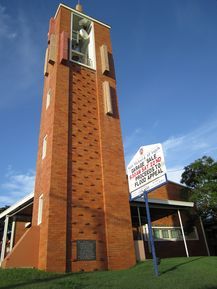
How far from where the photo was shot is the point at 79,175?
14.2 m

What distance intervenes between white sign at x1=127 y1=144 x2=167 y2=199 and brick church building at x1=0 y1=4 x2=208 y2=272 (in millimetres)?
2687

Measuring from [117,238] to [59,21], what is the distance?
15.2 meters

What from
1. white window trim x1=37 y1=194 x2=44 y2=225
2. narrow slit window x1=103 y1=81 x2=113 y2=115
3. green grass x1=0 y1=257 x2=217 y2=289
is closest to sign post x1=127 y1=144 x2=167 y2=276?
green grass x1=0 y1=257 x2=217 y2=289

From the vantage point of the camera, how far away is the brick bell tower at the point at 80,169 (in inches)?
483

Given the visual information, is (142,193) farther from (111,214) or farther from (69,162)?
(69,162)

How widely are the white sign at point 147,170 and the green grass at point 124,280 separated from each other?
124 inches

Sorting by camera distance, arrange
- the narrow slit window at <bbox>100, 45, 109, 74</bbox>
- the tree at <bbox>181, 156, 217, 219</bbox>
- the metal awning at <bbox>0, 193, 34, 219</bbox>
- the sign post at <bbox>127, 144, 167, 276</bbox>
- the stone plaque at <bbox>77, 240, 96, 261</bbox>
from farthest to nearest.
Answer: the tree at <bbox>181, 156, 217, 219</bbox> < the narrow slit window at <bbox>100, 45, 109, 74</bbox> < the metal awning at <bbox>0, 193, 34, 219</bbox> < the stone plaque at <bbox>77, 240, 96, 261</bbox> < the sign post at <bbox>127, 144, 167, 276</bbox>

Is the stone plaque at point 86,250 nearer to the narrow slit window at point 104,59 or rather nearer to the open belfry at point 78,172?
the open belfry at point 78,172

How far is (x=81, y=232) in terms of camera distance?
1279cm

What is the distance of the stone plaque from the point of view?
1226cm

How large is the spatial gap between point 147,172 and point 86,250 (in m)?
4.67

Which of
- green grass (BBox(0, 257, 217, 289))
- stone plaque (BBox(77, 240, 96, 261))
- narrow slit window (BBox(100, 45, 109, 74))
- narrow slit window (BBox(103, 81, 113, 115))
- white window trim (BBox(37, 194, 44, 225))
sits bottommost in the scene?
green grass (BBox(0, 257, 217, 289))

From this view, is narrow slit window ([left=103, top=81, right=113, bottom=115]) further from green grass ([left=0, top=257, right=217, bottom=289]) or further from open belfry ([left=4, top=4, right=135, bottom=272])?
green grass ([left=0, top=257, right=217, bottom=289])

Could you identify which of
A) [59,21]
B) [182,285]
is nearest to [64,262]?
[182,285]
